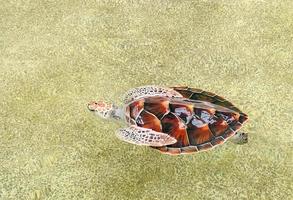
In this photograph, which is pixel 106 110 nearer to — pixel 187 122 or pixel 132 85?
pixel 132 85

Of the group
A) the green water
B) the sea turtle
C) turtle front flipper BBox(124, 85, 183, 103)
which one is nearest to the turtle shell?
the sea turtle

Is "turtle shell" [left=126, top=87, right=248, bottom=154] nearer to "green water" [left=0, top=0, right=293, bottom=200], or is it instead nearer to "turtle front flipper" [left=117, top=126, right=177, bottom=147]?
"turtle front flipper" [left=117, top=126, right=177, bottom=147]

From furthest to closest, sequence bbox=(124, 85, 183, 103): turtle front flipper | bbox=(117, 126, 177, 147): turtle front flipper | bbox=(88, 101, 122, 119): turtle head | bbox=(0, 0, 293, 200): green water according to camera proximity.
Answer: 1. bbox=(88, 101, 122, 119): turtle head
2. bbox=(124, 85, 183, 103): turtle front flipper
3. bbox=(0, 0, 293, 200): green water
4. bbox=(117, 126, 177, 147): turtle front flipper

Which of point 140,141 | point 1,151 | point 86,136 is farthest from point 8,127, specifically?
point 140,141

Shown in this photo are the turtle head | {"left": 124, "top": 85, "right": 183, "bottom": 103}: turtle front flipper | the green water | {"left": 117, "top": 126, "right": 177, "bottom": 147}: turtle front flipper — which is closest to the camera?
{"left": 117, "top": 126, "right": 177, "bottom": 147}: turtle front flipper

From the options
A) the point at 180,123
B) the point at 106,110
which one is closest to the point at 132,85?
the point at 106,110

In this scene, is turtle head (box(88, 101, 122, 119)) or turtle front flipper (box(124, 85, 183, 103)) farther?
turtle head (box(88, 101, 122, 119))

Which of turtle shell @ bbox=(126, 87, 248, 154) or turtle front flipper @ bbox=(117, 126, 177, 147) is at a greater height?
turtle shell @ bbox=(126, 87, 248, 154)
